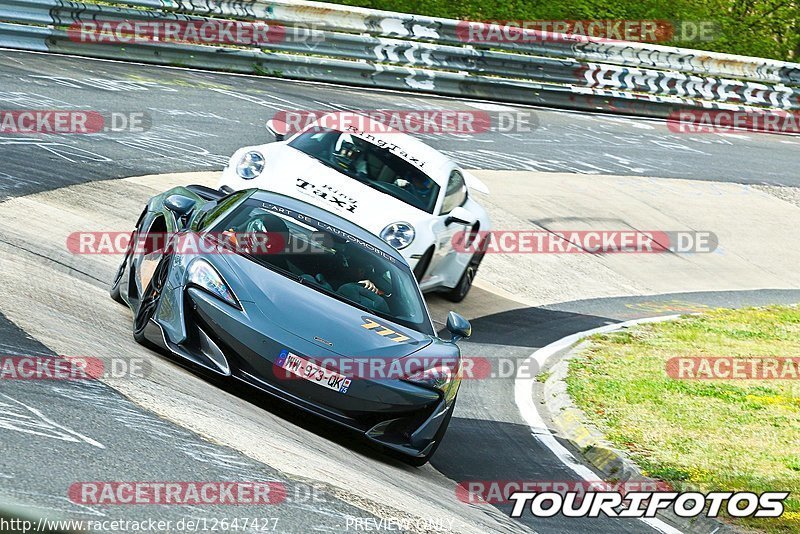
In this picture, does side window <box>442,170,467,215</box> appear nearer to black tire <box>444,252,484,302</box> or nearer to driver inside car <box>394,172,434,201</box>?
driver inside car <box>394,172,434,201</box>

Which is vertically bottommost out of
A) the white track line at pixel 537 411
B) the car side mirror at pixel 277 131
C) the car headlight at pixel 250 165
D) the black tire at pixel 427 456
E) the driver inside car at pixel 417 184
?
the white track line at pixel 537 411

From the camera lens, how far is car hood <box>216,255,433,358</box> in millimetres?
7285

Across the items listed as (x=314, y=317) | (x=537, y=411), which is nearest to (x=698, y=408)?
(x=537, y=411)

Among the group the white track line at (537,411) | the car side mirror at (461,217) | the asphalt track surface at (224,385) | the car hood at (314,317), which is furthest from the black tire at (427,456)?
the car side mirror at (461,217)

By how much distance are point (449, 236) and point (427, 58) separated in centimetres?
1099

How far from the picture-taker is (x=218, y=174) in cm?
1576

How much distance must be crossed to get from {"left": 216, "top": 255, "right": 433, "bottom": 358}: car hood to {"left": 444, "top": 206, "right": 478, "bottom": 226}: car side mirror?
14.2 feet

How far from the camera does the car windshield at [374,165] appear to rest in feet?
39.7

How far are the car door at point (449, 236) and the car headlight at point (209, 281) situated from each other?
4628 millimetres

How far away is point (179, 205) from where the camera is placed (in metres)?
8.83

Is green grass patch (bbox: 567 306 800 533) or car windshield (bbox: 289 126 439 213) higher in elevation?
car windshield (bbox: 289 126 439 213)

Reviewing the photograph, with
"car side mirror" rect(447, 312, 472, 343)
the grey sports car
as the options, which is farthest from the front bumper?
"car side mirror" rect(447, 312, 472, 343)

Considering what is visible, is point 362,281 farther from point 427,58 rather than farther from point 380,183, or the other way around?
point 427,58

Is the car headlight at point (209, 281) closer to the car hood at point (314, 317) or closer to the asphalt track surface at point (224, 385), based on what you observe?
the car hood at point (314, 317)
